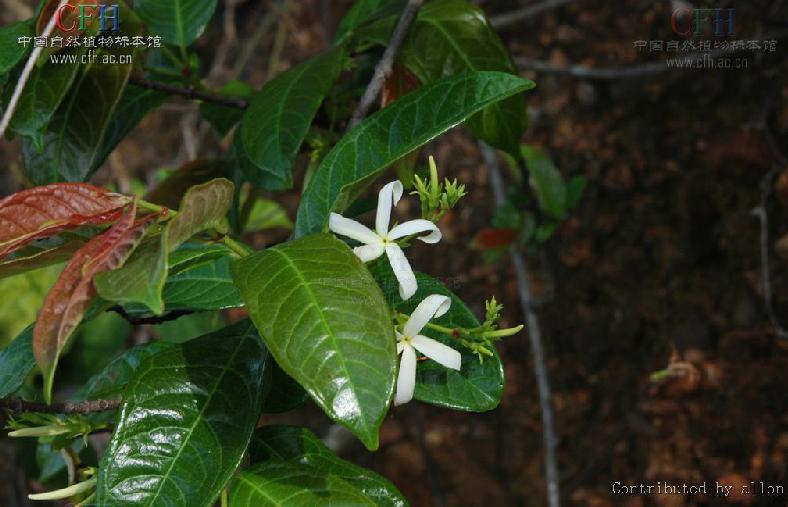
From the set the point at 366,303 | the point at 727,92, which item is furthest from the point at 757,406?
the point at 366,303

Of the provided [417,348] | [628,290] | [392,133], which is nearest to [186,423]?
[417,348]

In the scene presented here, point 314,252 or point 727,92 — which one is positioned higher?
point 314,252

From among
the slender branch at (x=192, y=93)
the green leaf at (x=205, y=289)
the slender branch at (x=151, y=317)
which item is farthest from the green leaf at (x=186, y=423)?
the slender branch at (x=192, y=93)

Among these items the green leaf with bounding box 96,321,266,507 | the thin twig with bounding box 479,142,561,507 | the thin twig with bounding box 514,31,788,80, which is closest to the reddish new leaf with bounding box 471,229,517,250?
the thin twig with bounding box 479,142,561,507

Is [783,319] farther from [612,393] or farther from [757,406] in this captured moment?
[612,393]

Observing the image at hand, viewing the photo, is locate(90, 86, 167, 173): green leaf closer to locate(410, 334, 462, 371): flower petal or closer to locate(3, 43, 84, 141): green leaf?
locate(3, 43, 84, 141): green leaf

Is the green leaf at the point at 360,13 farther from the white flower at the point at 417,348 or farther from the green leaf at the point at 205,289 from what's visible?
the white flower at the point at 417,348
